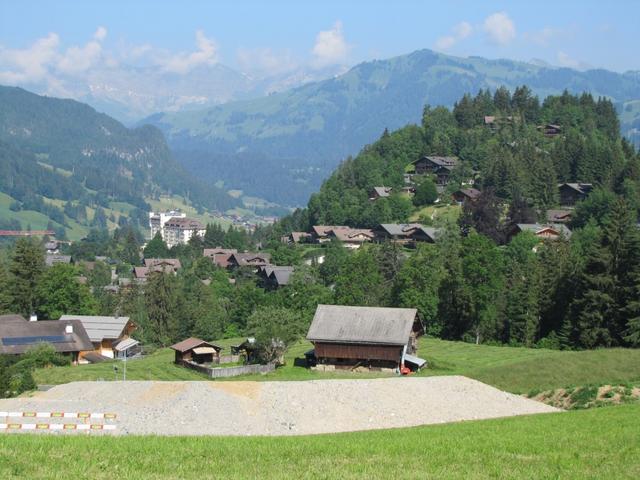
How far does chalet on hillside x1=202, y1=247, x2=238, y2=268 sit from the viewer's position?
139500mm

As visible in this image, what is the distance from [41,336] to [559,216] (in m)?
69.6

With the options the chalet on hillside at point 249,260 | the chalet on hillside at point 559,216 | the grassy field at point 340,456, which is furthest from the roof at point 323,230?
the grassy field at point 340,456

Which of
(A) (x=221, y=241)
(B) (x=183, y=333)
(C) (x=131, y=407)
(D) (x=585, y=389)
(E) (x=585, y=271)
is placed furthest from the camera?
(A) (x=221, y=241)

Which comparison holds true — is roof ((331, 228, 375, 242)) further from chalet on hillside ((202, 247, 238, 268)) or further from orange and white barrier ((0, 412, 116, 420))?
orange and white barrier ((0, 412, 116, 420))

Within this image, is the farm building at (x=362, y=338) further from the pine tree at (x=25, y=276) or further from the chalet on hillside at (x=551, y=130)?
the chalet on hillside at (x=551, y=130)

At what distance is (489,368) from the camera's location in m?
49.4

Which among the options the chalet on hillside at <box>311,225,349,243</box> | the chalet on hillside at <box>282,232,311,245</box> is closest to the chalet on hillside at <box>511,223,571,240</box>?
the chalet on hillside at <box>311,225,349,243</box>

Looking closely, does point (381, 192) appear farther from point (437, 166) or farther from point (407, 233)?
point (407, 233)

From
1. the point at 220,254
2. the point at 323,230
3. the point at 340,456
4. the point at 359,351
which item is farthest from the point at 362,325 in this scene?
the point at 220,254

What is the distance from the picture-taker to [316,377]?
51656 millimetres

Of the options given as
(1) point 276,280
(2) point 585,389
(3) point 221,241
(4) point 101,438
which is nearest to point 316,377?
(2) point 585,389

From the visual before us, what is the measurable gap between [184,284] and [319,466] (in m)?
93.0

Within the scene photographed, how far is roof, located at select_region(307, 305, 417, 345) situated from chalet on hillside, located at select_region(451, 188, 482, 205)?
2418 inches

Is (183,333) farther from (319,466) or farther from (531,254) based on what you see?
(319,466)
